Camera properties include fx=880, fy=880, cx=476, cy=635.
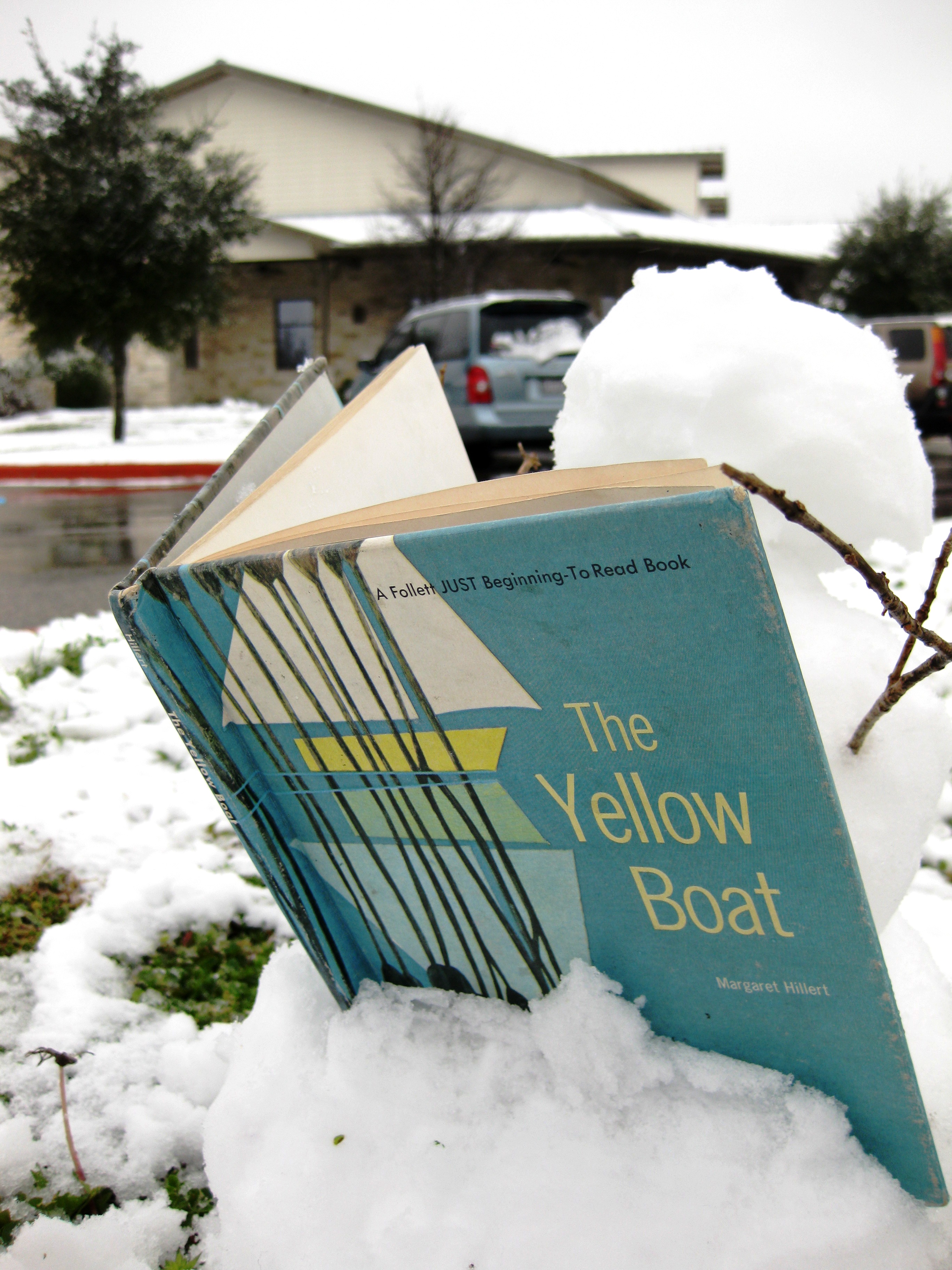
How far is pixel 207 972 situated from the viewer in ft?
5.43

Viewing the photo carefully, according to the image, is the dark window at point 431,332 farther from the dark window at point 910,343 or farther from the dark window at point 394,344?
the dark window at point 910,343

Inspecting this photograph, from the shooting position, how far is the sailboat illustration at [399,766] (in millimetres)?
808

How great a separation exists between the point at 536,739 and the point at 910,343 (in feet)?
43.6

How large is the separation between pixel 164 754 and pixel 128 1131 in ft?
4.28

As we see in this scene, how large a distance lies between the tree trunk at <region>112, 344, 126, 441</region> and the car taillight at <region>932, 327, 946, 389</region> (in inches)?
440

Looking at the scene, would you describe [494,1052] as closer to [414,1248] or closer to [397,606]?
[414,1248]

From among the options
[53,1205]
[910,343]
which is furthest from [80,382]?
[53,1205]

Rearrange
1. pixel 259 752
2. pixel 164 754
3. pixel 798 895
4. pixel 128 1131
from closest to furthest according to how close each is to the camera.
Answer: pixel 798 895 < pixel 259 752 < pixel 128 1131 < pixel 164 754

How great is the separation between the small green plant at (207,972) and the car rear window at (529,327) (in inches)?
245

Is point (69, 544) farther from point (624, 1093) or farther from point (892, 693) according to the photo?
point (892, 693)

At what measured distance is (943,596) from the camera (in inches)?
114

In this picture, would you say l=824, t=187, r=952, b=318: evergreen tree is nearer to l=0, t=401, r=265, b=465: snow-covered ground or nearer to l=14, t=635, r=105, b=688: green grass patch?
l=0, t=401, r=265, b=465: snow-covered ground

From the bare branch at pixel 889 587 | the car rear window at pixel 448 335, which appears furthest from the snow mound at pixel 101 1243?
the car rear window at pixel 448 335

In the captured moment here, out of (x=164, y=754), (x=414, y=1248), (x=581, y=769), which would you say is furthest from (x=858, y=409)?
(x=164, y=754)
